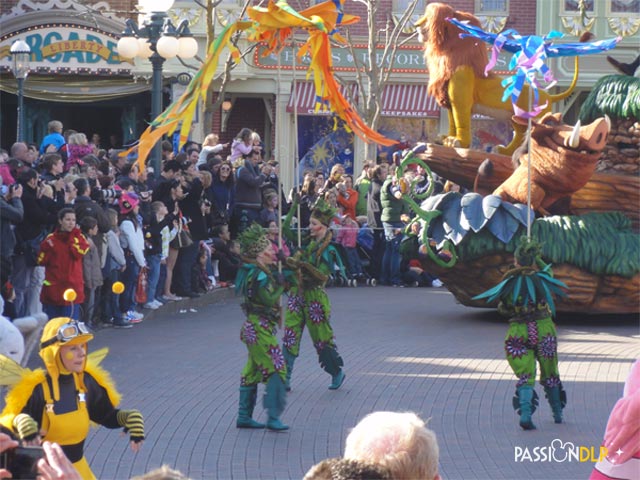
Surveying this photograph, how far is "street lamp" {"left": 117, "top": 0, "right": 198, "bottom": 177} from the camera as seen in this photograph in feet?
54.3

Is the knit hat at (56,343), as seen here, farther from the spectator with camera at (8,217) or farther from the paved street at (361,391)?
the spectator with camera at (8,217)

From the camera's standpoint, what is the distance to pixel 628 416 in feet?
15.9

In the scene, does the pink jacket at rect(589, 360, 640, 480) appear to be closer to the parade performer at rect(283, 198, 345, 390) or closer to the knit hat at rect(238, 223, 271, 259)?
the knit hat at rect(238, 223, 271, 259)

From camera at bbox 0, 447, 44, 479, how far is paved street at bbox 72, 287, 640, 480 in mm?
3685

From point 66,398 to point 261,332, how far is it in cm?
328

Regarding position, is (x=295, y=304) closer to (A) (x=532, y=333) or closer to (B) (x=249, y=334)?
(B) (x=249, y=334)

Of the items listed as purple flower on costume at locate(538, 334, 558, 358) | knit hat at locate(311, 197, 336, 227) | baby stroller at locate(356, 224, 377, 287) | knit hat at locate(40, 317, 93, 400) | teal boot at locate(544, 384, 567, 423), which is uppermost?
knit hat at locate(311, 197, 336, 227)

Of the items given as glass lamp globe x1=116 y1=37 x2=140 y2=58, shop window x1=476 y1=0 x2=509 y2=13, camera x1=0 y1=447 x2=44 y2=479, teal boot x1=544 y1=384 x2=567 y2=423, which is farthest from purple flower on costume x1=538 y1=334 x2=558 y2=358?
shop window x1=476 y1=0 x2=509 y2=13

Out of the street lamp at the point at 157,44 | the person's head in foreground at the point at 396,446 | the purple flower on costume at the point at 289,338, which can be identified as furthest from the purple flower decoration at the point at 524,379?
the street lamp at the point at 157,44

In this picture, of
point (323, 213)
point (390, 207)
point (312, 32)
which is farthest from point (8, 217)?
point (390, 207)

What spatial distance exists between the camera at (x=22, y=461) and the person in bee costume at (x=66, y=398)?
146 cm

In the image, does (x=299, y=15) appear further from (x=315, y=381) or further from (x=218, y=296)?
(x=218, y=296)

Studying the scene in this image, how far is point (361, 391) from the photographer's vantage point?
1108cm

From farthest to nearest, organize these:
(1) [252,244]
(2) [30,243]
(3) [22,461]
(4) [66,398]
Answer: (2) [30,243]
(1) [252,244]
(4) [66,398]
(3) [22,461]
